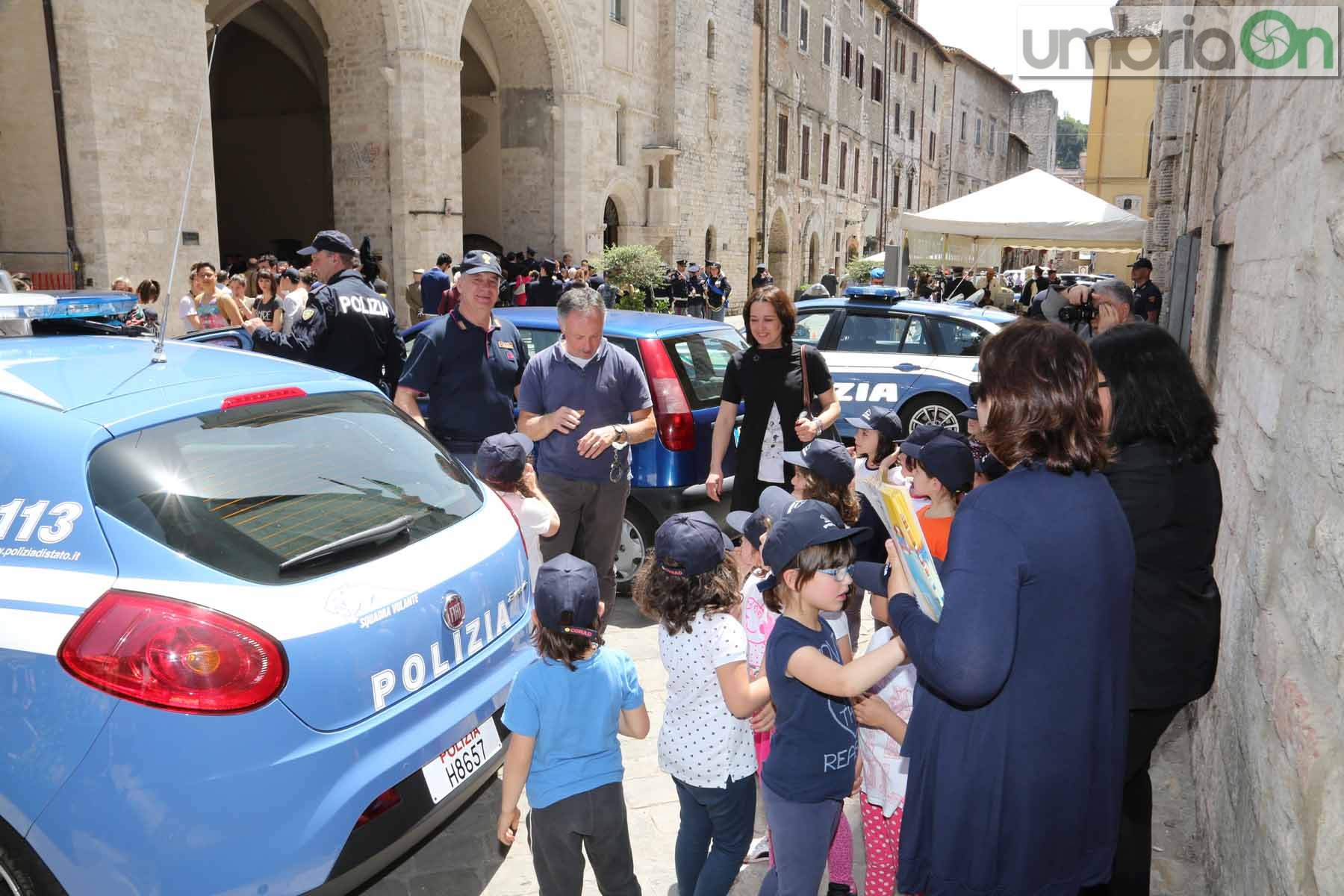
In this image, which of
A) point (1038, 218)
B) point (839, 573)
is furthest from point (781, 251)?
point (839, 573)

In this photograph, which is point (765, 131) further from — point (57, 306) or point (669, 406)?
point (57, 306)

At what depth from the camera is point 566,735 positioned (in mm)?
2391

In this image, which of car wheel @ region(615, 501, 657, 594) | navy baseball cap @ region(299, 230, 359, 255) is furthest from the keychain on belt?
navy baseball cap @ region(299, 230, 359, 255)

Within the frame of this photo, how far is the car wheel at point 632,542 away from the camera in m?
5.47

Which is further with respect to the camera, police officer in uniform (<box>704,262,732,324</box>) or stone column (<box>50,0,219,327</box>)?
police officer in uniform (<box>704,262,732,324</box>)

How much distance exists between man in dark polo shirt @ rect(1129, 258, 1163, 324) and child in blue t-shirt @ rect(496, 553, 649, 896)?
394 inches

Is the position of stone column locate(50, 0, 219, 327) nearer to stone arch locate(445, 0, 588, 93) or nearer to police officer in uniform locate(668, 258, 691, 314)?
stone arch locate(445, 0, 588, 93)

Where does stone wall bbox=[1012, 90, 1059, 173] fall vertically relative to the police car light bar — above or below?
above

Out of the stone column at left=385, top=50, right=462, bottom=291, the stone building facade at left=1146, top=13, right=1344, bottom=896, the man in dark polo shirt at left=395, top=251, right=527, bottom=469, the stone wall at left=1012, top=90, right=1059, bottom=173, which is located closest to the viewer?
the stone building facade at left=1146, top=13, right=1344, bottom=896

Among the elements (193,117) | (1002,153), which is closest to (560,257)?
(193,117)

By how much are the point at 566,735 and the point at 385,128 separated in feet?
56.7

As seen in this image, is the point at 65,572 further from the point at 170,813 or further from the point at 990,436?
the point at 990,436

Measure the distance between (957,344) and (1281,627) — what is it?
712 cm

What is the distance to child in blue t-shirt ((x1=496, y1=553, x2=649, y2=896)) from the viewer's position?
2369 mm
